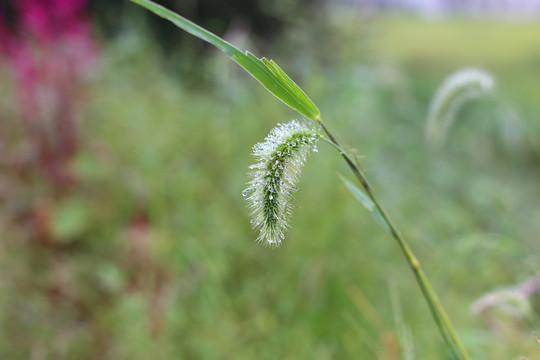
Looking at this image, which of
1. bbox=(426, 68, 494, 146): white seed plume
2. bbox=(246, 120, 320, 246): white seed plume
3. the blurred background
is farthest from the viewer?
the blurred background

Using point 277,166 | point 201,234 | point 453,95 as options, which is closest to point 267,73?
point 277,166

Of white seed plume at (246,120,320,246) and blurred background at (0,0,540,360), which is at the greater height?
blurred background at (0,0,540,360)

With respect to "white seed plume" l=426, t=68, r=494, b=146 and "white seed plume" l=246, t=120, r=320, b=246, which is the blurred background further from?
"white seed plume" l=246, t=120, r=320, b=246

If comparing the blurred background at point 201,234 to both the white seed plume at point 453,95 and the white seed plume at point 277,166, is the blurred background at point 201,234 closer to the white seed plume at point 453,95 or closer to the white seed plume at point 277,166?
the white seed plume at point 453,95

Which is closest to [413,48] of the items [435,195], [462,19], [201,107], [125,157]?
[462,19]

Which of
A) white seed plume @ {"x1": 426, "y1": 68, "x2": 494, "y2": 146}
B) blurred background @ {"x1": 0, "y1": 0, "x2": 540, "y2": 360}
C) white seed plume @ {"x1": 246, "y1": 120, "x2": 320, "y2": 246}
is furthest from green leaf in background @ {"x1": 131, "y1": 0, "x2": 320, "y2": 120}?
white seed plume @ {"x1": 426, "y1": 68, "x2": 494, "y2": 146}

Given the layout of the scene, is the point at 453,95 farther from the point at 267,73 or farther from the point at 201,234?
the point at 201,234
